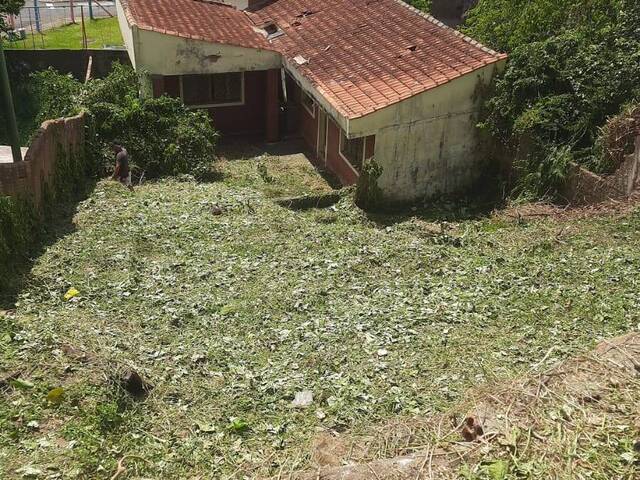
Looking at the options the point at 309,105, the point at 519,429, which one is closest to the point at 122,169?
the point at 309,105

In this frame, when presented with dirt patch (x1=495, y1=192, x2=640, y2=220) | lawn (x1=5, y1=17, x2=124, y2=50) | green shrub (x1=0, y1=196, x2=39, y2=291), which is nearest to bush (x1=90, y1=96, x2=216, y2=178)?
green shrub (x1=0, y1=196, x2=39, y2=291)

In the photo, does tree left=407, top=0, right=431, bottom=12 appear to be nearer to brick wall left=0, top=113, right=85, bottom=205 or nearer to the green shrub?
brick wall left=0, top=113, right=85, bottom=205

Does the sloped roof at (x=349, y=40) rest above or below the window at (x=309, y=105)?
above

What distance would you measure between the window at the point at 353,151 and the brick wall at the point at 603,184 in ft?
14.1

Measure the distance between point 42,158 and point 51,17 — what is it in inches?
990

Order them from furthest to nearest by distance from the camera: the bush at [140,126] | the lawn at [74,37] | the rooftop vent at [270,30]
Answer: the lawn at [74,37] → the rooftop vent at [270,30] → the bush at [140,126]

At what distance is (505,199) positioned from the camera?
13703 mm

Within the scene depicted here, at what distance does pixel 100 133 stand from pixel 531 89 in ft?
31.2

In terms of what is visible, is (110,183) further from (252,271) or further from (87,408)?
(87,408)

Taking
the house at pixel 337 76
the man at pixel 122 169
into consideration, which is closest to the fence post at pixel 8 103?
the man at pixel 122 169

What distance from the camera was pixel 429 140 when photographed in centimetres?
1394

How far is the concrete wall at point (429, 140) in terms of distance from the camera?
13211 mm

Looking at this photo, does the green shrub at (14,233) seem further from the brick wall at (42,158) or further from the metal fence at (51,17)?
the metal fence at (51,17)

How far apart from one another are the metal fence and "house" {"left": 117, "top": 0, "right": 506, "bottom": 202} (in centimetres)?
1139
